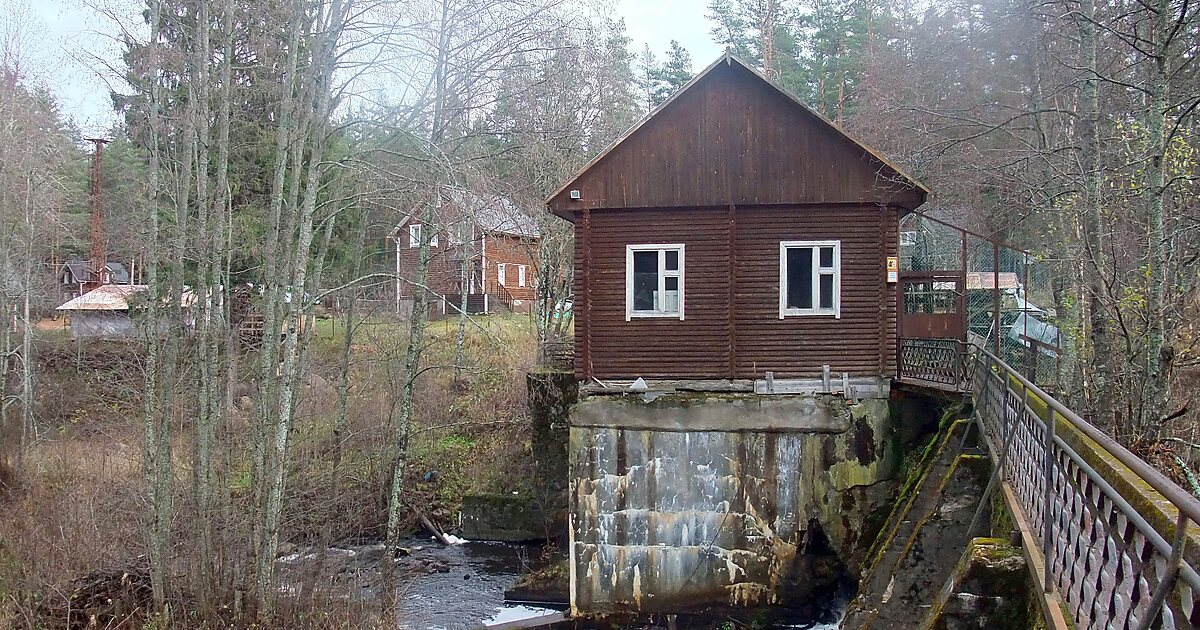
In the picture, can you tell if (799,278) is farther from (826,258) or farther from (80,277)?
(80,277)

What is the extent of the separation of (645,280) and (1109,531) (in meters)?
10.8

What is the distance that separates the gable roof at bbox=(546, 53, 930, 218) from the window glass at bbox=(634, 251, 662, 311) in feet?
3.07

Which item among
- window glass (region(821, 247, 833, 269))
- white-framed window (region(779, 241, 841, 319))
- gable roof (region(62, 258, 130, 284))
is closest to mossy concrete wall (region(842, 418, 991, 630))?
white-framed window (region(779, 241, 841, 319))

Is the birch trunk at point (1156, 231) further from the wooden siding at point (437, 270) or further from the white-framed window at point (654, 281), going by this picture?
the wooden siding at point (437, 270)

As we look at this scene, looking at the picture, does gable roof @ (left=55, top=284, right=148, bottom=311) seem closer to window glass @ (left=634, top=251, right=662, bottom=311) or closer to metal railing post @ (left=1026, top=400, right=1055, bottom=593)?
window glass @ (left=634, top=251, right=662, bottom=311)

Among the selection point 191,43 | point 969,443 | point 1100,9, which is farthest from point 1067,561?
point 191,43

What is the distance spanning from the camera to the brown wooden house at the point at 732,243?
1392 centimetres

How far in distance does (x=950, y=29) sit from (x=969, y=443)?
16083 millimetres

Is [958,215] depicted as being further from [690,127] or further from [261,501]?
[261,501]

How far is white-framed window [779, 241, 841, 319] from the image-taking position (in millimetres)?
14078

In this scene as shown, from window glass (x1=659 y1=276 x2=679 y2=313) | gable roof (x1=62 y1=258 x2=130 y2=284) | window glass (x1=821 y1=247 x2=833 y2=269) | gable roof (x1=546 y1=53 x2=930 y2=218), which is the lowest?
window glass (x1=659 y1=276 x2=679 y2=313)

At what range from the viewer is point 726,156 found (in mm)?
14031

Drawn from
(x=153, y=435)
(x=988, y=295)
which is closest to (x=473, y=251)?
(x=153, y=435)

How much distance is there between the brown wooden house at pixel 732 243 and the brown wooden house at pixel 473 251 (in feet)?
6.16
